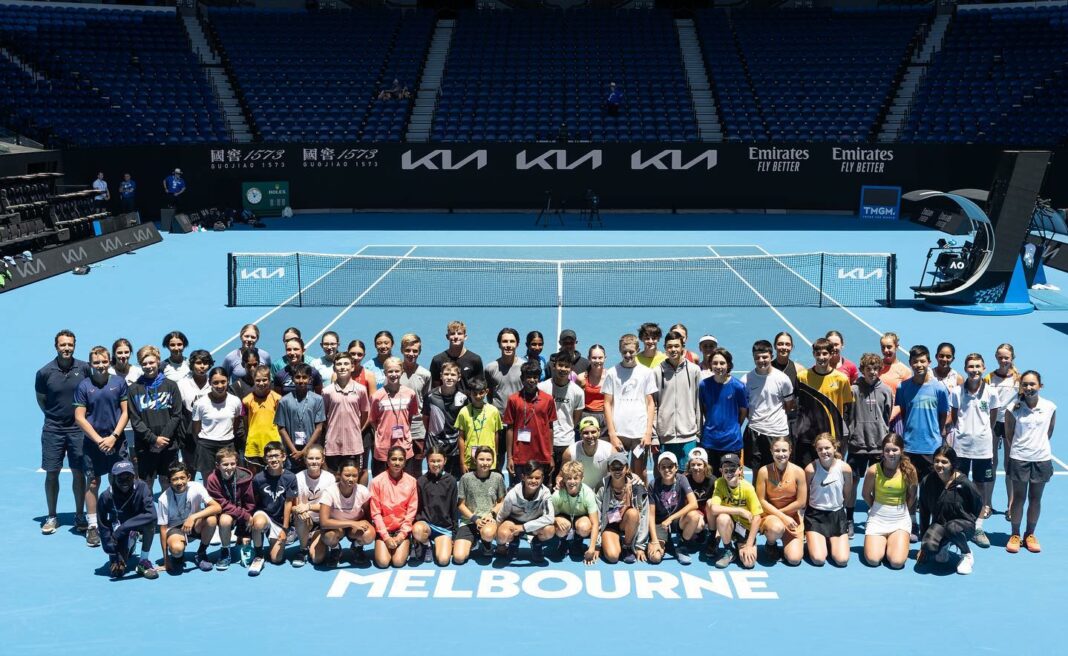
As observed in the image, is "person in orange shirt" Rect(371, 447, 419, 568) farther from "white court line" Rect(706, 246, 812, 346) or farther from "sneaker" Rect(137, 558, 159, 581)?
"white court line" Rect(706, 246, 812, 346)

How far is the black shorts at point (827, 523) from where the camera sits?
1105cm

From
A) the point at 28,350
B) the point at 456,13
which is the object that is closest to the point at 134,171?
the point at 456,13

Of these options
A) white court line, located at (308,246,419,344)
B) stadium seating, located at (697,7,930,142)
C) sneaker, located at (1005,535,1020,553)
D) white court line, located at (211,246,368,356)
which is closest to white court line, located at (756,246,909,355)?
sneaker, located at (1005,535,1020,553)

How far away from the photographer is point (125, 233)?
34.0 metres

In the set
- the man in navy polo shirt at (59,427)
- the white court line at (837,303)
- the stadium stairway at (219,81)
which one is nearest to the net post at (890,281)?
the white court line at (837,303)

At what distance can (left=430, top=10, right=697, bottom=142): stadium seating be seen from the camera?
43.6 metres

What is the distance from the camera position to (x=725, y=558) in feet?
35.7

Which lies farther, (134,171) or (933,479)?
(134,171)

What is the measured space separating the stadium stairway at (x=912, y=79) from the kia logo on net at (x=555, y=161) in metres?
10.7

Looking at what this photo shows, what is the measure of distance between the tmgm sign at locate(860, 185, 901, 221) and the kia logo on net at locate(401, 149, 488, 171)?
553 inches

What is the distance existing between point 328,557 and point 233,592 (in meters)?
1.00

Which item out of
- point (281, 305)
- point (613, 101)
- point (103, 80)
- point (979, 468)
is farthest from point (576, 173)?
point (979, 468)

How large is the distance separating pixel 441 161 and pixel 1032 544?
3350cm

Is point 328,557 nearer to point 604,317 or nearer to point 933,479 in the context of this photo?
point 933,479
